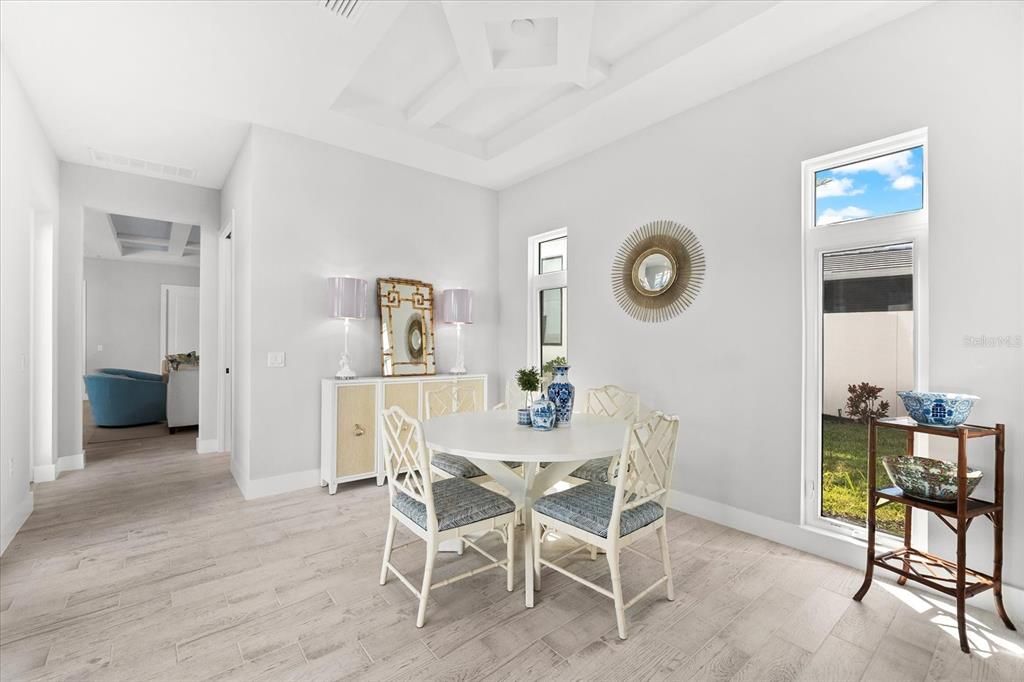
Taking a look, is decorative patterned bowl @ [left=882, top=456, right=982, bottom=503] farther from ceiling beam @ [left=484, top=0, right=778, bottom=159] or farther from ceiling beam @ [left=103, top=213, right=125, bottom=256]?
ceiling beam @ [left=103, top=213, right=125, bottom=256]

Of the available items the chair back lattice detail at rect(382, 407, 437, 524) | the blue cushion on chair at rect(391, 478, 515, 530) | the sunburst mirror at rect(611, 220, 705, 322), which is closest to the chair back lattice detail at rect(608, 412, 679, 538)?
the blue cushion on chair at rect(391, 478, 515, 530)

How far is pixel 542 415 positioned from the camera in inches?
97.0

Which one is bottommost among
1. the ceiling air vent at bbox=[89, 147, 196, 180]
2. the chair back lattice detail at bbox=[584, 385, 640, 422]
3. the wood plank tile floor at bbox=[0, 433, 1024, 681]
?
the wood plank tile floor at bbox=[0, 433, 1024, 681]

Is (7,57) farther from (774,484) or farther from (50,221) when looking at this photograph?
(774,484)

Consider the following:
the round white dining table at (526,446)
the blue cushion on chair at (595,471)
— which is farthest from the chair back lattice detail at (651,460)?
the blue cushion on chair at (595,471)

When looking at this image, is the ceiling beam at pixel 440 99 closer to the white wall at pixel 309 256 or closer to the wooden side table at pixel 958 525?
the white wall at pixel 309 256

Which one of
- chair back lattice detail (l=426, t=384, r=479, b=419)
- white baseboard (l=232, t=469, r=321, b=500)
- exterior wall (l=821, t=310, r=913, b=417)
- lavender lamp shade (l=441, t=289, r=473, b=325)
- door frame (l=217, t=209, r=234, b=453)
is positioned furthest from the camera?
door frame (l=217, t=209, r=234, b=453)

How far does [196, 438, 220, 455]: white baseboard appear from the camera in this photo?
5105mm

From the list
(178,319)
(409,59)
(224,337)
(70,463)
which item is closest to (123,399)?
(70,463)

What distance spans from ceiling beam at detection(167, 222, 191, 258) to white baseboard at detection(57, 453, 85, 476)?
2.88m

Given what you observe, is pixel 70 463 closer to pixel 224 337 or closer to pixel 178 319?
pixel 224 337

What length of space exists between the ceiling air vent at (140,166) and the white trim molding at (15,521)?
286 cm

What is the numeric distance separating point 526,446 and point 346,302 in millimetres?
2449

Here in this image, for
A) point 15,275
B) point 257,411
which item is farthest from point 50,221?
point 257,411
